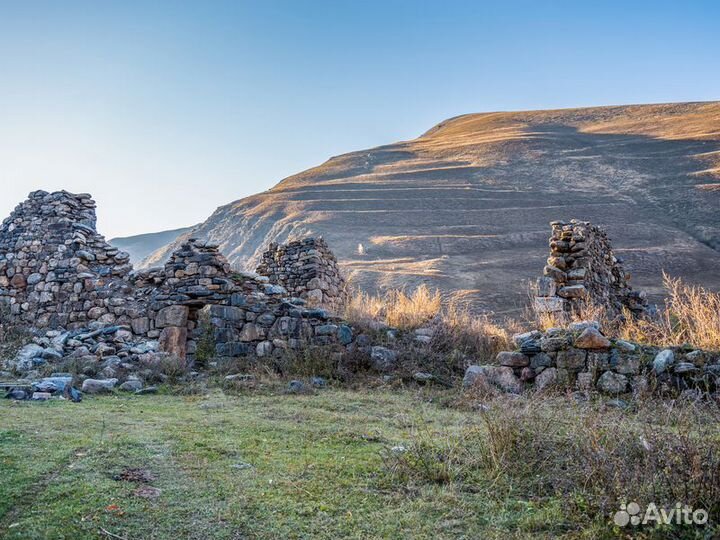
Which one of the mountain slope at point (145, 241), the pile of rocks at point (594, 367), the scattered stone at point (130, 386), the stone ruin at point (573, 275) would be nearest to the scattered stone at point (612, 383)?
the pile of rocks at point (594, 367)

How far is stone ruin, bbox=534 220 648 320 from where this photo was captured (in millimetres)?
10328

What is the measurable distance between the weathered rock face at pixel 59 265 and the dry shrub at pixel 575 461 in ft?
28.4

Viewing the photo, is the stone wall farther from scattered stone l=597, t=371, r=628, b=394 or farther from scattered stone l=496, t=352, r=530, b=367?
scattered stone l=597, t=371, r=628, b=394

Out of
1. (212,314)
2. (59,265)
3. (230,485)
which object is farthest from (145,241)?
(230,485)

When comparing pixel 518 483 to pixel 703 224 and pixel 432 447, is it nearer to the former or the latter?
pixel 432 447

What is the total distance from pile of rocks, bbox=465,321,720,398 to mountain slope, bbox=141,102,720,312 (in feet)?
49.0

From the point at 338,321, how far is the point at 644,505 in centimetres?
735

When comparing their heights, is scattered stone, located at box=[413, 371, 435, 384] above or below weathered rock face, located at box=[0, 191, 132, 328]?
below

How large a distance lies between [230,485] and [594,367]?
17.2ft

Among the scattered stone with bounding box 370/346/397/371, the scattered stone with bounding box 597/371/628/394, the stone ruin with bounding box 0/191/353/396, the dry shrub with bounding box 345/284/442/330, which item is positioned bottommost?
the scattered stone with bounding box 597/371/628/394

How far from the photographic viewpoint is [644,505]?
8.77 feet

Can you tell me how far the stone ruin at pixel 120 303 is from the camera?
973cm

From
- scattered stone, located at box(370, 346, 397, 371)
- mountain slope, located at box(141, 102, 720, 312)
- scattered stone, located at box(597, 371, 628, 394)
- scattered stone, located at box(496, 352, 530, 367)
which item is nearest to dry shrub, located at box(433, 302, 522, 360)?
scattered stone, located at box(370, 346, 397, 371)

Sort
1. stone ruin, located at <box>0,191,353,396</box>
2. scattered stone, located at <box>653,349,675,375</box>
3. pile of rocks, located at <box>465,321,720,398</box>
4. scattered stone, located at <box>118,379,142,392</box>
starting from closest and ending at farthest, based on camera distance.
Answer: pile of rocks, located at <box>465,321,720,398</box>
scattered stone, located at <box>653,349,675,375</box>
scattered stone, located at <box>118,379,142,392</box>
stone ruin, located at <box>0,191,353,396</box>
